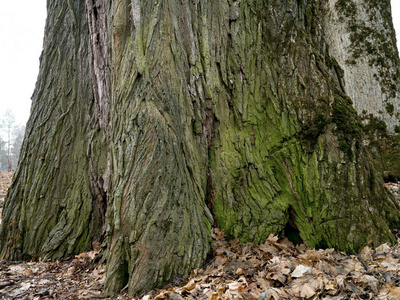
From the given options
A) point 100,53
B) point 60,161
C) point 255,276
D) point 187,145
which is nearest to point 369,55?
point 187,145

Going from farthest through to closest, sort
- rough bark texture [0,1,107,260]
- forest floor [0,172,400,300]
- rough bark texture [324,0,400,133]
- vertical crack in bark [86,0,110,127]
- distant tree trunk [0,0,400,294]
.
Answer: rough bark texture [324,0,400,133]
rough bark texture [0,1,107,260]
vertical crack in bark [86,0,110,127]
distant tree trunk [0,0,400,294]
forest floor [0,172,400,300]

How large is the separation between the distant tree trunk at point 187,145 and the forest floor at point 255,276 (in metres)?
0.16

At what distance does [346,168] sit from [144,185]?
6.96 feet

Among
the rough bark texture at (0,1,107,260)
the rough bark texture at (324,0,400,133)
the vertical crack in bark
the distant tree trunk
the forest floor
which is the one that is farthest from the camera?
the rough bark texture at (324,0,400,133)

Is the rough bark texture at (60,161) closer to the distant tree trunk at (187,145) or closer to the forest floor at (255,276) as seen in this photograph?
the distant tree trunk at (187,145)

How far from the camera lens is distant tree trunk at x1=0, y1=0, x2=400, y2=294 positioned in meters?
2.65

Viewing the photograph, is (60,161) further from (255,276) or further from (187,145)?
(255,276)

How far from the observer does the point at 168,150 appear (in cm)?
271

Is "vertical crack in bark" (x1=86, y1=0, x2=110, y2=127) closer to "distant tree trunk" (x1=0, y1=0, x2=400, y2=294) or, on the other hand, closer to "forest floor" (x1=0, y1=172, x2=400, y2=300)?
"distant tree trunk" (x1=0, y1=0, x2=400, y2=294)

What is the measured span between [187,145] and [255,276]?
4.36 ft

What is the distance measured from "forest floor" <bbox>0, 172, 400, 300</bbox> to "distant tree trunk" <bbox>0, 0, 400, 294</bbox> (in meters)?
0.16

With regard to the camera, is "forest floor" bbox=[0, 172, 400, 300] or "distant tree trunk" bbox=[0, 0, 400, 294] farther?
"distant tree trunk" bbox=[0, 0, 400, 294]

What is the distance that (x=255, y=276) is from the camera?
247 cm

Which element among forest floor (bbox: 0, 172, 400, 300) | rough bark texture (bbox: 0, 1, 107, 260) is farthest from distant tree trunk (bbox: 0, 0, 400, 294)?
forest floor (bbox: 0, 172, 400, 300)
